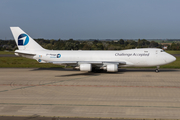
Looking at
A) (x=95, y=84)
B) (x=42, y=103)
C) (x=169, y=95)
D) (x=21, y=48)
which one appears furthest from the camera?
(x=21, y=48)

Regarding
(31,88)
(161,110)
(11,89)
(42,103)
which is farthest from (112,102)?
(11,89)

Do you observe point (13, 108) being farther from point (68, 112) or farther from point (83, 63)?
point (83, 63)

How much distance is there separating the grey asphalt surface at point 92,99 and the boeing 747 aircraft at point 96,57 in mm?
6229

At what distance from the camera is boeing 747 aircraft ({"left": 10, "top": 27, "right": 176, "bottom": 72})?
2911 centimetres

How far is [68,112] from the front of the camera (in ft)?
42.7

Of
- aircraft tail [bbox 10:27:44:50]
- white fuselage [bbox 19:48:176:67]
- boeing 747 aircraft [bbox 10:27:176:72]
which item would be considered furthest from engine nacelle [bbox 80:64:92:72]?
aircraft tail [bbox 10:27:44:50]

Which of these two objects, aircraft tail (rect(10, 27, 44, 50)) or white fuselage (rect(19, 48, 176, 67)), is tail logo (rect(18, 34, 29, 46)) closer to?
aircraft tail (rect(10, 27, 44, 50))

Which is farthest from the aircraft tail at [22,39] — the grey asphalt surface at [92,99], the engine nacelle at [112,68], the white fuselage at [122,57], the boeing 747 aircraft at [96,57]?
the engine nacelle at [112,68]

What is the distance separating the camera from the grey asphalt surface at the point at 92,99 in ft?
42.1

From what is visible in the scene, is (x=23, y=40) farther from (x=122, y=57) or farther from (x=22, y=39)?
(x=122, y=57)

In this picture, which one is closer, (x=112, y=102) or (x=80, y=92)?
(x=112, y=102)

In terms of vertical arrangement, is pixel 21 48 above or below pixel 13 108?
above

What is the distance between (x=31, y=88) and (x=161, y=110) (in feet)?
39.2

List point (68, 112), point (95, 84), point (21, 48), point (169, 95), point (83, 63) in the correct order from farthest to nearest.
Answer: point (21, 48), point (83, 63), point (95, 84), point (169, 95), point (68, 112)
